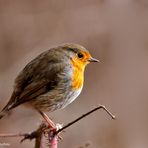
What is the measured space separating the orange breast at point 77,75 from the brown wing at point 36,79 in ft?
0.47

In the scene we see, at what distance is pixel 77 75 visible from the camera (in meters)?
5.10

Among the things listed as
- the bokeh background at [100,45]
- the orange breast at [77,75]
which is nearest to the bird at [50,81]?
the orange breast at [77,75]

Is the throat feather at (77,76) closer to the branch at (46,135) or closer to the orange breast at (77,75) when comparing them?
the orange breast at (77,75)

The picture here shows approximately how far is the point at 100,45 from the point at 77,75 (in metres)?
3.28

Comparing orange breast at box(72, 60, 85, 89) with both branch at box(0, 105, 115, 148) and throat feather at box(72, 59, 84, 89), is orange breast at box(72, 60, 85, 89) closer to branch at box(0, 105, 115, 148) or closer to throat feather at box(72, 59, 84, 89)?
throat feather at box(72, 59, 84, 89)

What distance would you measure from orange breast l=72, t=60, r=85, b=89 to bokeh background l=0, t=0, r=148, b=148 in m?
2.08

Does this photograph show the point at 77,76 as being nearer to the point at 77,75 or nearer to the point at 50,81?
the point at 77,75

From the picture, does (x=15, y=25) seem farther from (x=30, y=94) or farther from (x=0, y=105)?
(x=30, y=94)

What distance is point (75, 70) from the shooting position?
16.9 feet

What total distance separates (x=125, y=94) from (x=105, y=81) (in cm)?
37

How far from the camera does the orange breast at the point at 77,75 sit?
4.99m

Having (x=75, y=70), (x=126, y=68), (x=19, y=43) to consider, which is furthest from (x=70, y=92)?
(x=126, y=68)

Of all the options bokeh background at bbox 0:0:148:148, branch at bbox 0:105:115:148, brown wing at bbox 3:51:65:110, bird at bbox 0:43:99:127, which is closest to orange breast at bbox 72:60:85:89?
bird at bbox 0:43:99:127

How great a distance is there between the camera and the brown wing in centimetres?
461
